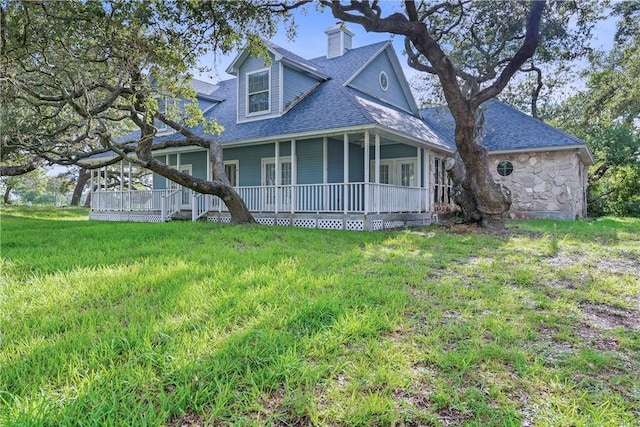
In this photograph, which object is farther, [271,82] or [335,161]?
[335,161]

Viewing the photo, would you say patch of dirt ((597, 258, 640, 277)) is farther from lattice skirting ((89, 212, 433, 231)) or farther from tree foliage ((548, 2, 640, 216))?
tree foliage ((548, 2, 640, 216))

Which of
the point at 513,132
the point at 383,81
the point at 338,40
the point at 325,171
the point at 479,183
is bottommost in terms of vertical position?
the point at 479,183

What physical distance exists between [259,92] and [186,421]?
12846 mm

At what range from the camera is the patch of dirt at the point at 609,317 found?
322cm

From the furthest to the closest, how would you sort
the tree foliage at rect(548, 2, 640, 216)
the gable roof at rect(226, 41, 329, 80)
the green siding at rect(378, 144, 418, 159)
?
the tree foliage at rect(548, 2, 640, 216)
the green siding at rect(378, 144, 418, 159)
the gable roof at rect(226, 41, 329, 80)

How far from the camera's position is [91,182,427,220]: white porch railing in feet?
34.8

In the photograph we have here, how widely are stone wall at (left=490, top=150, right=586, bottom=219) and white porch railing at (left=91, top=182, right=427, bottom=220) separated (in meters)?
4.63

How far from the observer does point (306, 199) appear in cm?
1148

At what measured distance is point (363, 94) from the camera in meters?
14.1

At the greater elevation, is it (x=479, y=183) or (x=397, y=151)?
(x=397, y=151)

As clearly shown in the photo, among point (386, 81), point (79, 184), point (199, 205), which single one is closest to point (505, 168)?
point (386, 81)

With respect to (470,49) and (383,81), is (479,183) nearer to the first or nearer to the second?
(470,49)

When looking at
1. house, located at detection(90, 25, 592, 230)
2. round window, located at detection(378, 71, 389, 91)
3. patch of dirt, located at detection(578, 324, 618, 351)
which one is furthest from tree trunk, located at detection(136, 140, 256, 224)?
patch of dirt, located at detection(578, 324, 618, 351)

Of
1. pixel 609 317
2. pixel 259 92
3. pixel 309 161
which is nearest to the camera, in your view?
pixel 609 317
